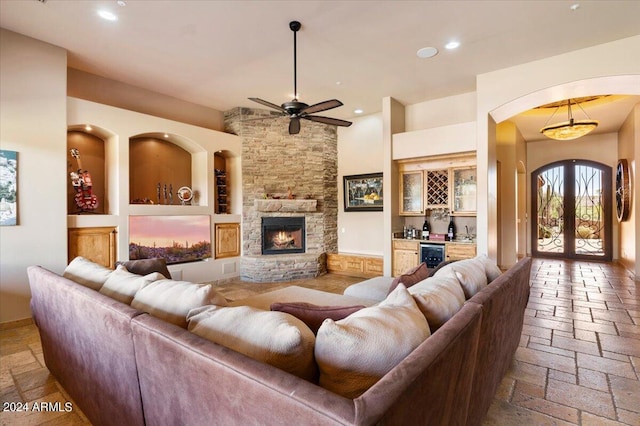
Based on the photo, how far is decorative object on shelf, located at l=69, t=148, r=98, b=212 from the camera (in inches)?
180

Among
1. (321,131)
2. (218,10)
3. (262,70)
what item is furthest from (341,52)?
(321,131)

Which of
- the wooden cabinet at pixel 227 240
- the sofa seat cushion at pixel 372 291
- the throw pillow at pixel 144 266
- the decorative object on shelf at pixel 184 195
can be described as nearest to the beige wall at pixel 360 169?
the wooden cabinet at pixel 227 240

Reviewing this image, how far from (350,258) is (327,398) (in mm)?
6067

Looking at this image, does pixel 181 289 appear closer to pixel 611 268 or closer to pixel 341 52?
pixel 341 52

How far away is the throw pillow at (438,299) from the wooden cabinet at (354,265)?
4.64m

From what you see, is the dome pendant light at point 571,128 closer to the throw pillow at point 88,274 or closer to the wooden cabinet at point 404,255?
the wooden cabinet at point 404,255

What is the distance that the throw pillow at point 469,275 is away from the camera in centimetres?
200

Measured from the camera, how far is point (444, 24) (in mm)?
3609

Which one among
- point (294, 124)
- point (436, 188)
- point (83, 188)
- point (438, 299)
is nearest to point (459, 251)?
point (436, 188)

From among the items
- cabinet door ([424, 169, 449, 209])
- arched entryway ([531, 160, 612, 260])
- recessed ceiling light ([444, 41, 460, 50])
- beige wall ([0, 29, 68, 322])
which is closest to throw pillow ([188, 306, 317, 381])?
beige wall ([0, 29, 68, 322])

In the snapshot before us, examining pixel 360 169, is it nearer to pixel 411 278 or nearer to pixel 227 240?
pixel 227 240

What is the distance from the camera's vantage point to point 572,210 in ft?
27.9

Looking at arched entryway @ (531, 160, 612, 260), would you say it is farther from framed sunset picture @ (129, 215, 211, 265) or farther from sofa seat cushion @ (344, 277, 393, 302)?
framed sunset picture @ (129, 215, 211, 265)

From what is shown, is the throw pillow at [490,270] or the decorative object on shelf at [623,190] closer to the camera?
the throw pillow at [490,270]
